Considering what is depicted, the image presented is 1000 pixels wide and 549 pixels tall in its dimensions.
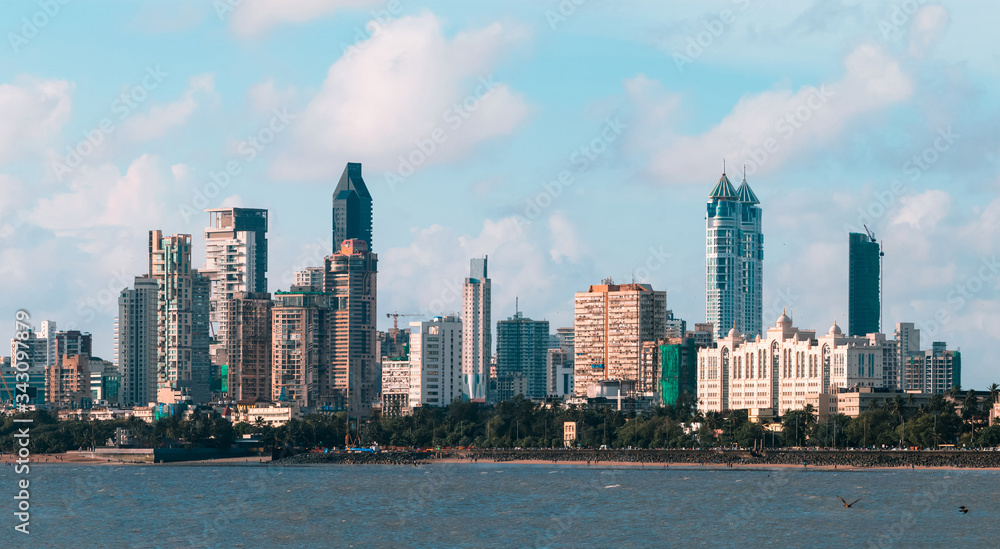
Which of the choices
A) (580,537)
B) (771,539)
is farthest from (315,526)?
(771,539)

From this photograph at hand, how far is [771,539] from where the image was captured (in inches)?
5027

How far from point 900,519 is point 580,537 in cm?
3203

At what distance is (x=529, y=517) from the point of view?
148000mm

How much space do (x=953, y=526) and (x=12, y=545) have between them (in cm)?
7696

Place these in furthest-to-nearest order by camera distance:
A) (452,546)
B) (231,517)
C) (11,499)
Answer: (11,499) → (231,517) → (452,546)

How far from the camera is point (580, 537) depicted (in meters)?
129

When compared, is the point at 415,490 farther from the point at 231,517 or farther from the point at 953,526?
the point at 953,526

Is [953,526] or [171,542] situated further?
[953,526]

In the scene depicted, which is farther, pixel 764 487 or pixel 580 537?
pixel 764 487

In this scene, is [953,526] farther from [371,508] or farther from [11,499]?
[11,499]

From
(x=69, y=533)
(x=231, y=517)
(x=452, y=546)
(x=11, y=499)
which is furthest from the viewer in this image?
(x=11, y=499)

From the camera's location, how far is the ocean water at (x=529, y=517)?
128 m

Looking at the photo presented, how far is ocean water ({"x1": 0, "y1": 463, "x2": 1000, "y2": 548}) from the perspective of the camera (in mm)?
127812

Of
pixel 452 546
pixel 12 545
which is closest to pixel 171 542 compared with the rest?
pixel 12 545
